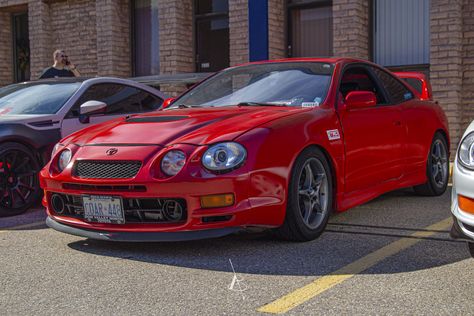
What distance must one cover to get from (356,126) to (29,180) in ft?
10.5

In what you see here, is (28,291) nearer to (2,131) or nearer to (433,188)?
(2,131)

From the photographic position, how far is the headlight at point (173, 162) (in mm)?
4449

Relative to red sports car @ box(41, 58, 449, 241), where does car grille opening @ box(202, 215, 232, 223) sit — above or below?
below

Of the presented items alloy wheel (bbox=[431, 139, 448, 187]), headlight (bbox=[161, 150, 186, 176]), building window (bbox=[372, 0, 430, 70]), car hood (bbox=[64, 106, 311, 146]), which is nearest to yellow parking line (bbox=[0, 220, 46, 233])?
car hood (bbox=[64, 106, 311, 146])

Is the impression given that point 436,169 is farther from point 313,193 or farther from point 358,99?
point 313,193

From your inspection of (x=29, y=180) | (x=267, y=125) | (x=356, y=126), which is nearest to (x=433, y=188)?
(x=356, y=126)

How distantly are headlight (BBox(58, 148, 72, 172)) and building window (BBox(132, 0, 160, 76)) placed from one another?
375 inches

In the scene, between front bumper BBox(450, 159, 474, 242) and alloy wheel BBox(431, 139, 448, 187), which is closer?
front bumper BBox(450, 159, 474, 242)

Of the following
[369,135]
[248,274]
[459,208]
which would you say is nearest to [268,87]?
[369,135]

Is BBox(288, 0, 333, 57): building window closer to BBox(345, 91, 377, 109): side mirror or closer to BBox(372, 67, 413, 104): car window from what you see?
BBox(372, 67, 413, 104): car window

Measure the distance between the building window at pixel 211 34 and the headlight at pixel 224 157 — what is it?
887 cm

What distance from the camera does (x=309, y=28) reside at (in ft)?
40.3

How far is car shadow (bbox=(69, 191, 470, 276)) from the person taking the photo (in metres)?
4.22

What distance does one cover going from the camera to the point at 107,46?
14.3 metres
